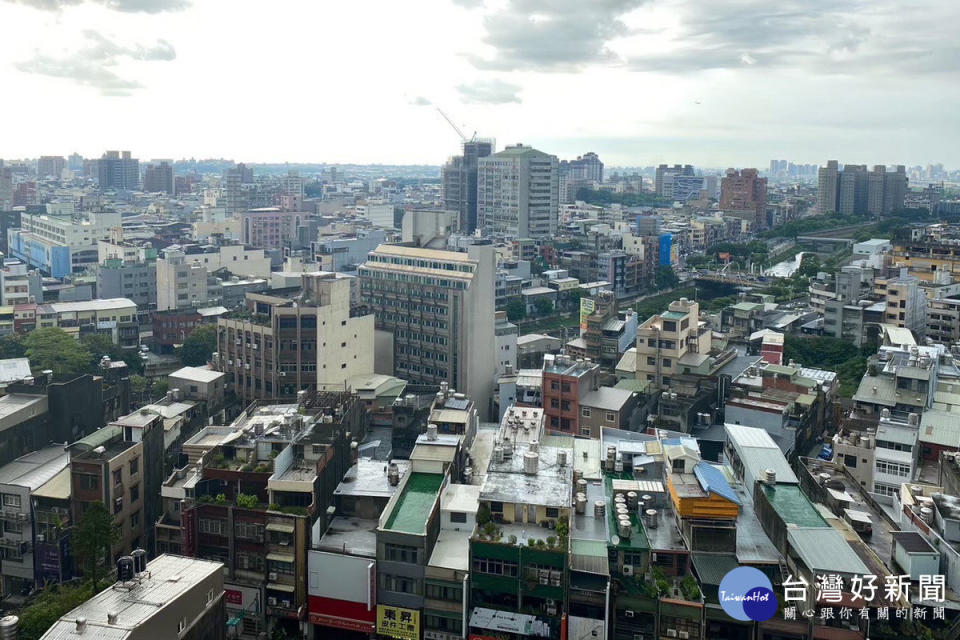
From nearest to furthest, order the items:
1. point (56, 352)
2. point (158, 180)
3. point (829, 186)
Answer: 1. point (56, 352)
2. point (829, 186)
3. point (158, 180)

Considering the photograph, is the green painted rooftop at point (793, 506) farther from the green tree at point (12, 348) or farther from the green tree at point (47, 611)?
the green tree at point (12, 348)

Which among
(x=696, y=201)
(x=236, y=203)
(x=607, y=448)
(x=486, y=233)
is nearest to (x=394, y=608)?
(x=607, y=448)

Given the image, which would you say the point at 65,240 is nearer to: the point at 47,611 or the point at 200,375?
the point at 200,375

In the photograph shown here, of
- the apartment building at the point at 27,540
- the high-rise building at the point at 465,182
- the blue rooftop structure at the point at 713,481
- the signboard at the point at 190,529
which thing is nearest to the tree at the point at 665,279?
the high-rise building at the point at 465,182

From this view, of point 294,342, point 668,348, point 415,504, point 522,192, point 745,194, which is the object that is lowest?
point 415,504

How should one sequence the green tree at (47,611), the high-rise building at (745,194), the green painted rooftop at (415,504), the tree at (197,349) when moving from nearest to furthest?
the green tree at (47,611)
the green painted rooftop at (415,504)
the tree at (197,349)
the high-rise building at (745,194)

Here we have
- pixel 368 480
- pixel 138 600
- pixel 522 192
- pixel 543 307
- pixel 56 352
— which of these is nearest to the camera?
pixel 138 600

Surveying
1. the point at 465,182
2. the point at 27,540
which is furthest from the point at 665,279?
the point at 27,540

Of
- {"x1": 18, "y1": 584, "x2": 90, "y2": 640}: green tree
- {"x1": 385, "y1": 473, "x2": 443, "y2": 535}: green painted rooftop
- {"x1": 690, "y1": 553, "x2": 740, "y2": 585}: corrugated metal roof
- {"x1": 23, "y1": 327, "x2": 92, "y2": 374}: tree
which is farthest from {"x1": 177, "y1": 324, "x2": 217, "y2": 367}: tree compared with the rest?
{"x1": 690, "y1": 553, "x2": 740, "y2": 585}: corrugated metal roof
